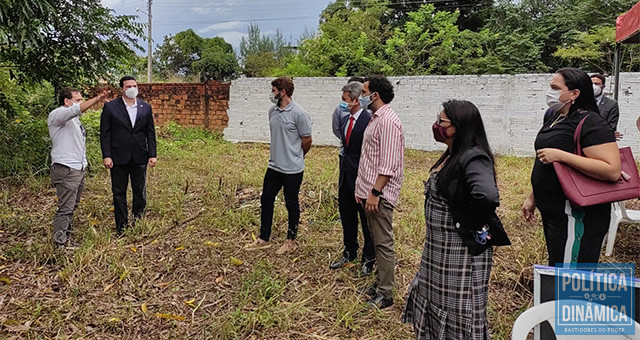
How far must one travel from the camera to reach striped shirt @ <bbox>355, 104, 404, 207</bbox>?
2.62 m

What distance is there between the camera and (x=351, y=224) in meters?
3.38

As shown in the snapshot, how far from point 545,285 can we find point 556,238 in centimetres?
73

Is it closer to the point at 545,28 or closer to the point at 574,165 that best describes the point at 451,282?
the point at 574,165

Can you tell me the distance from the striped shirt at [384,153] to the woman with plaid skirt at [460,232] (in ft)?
2.14

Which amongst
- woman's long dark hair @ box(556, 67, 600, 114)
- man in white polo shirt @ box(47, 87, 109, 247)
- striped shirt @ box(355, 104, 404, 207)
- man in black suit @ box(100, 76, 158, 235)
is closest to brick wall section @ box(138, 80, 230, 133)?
man in black suit @ box(100, 76, 158, 235)

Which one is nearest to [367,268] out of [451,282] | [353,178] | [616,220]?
[353,178]

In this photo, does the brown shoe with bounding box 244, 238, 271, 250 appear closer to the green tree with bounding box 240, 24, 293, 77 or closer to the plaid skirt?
the plaid skirt

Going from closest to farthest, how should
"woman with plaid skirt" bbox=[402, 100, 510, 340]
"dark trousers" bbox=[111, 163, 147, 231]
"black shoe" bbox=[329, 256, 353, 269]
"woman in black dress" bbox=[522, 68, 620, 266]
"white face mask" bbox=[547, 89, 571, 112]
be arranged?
"woman with plaid skirt" bbox=[402, 100, 510, 340] < "woman in black dress" bbox=[522, 68, 620, 266] < "white face mask" bbox=[547, 89, 571, 112] < "black shoe" bbox=[329, 256, 353, 269] < "dark trousers" bbox=[111, 163, 147, 231]

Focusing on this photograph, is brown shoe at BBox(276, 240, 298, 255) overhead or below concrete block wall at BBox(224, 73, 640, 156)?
below

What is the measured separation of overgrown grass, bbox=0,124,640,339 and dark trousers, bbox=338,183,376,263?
→ 0.65ft

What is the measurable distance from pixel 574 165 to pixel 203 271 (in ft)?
8.86

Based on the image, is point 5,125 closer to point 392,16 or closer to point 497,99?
point 497,99

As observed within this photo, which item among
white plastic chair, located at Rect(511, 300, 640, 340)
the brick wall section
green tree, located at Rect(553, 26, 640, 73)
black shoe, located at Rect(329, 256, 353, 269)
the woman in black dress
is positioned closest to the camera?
white plastic chair, located at Rect(511, 300, 640, 340)

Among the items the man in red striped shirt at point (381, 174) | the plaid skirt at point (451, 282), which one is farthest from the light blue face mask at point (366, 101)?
the plaid skirt at point (451, 282)
